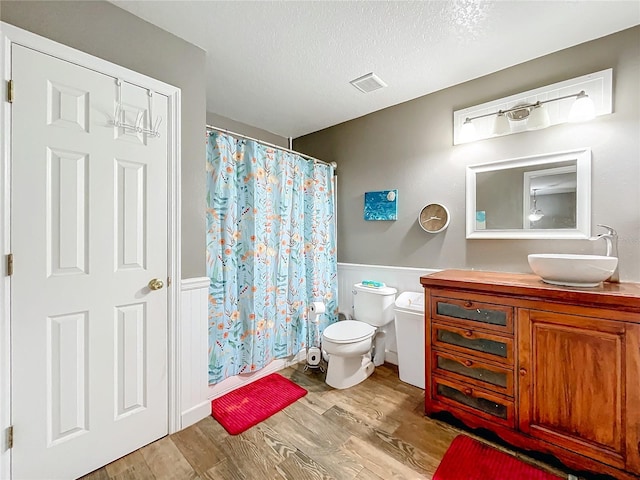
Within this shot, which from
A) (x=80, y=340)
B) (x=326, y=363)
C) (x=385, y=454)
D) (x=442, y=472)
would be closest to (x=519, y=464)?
(x=442, y=472)

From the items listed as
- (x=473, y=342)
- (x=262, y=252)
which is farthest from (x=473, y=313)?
(x=262, y=252)

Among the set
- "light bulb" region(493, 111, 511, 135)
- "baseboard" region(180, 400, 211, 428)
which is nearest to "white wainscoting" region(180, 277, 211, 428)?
"baseboard" region(180, 400, 211, 428)

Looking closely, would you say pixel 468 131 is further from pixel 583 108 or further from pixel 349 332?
pixel 349 332

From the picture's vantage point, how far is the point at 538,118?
1.87 m

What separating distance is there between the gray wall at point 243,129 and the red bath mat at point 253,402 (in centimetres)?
238

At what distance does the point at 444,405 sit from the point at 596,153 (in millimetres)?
1846

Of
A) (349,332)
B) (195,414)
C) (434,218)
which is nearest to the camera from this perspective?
(195,414)

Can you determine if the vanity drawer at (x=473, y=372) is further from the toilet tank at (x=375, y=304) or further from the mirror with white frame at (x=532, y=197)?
the mirror with white frame at (x=532, y=197)

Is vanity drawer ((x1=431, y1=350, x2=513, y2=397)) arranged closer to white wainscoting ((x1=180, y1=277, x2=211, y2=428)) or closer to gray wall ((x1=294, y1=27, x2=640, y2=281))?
gray wall ((x1=294, y1=27, x2=640, y2=281))

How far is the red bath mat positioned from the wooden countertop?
1.31 metres

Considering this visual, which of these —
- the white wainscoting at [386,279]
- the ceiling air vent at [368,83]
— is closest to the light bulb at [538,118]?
the ceiling air vent at [368,83]

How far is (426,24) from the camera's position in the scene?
1593 mm

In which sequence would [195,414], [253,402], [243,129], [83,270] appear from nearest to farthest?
[83,270] → [195,414] → [253,402] → [243,129]

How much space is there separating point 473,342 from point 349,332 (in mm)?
905
